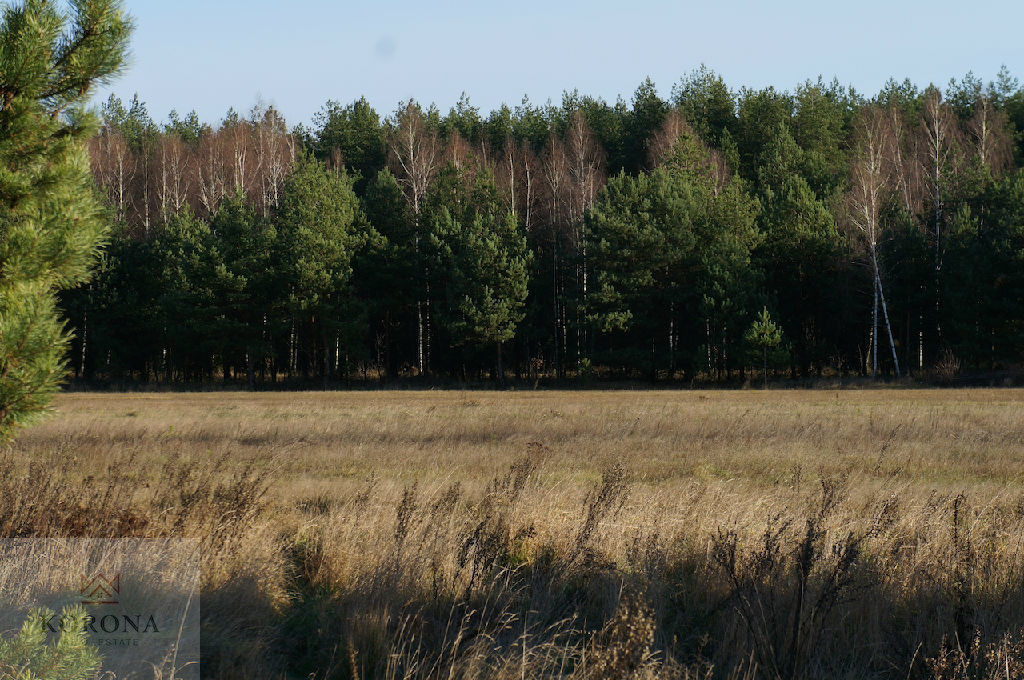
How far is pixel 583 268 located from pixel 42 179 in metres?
47.1

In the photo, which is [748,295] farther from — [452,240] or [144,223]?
[144,223]

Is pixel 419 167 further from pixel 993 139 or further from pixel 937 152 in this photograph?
pixel 993 139

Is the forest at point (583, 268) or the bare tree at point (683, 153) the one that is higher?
the bare tree at point (683, 153)

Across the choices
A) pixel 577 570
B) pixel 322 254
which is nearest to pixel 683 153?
pixel 322 254

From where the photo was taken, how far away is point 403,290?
5675 cm

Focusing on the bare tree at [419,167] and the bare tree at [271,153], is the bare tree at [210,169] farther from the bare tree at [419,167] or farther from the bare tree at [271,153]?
the bare tree at [419,167]

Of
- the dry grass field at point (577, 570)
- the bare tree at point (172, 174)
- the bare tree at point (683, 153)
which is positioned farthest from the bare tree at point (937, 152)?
the bare tree at point (172, 174)

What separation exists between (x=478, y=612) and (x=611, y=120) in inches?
2929

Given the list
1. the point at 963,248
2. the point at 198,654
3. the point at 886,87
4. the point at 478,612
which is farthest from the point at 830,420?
the point at 886,87

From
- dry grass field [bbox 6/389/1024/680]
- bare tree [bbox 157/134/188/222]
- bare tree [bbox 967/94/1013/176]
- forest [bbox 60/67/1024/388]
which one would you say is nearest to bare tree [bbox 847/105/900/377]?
forest [bbox 60/67/1024/388]

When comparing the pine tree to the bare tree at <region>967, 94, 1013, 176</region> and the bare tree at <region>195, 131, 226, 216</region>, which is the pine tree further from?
the bare tree at <region>195, 131, 226, 216</region>

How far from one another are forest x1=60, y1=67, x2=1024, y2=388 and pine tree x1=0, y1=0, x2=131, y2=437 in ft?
136

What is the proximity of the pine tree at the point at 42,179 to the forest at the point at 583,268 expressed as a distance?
41.3 m

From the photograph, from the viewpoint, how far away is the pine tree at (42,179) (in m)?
6.14
